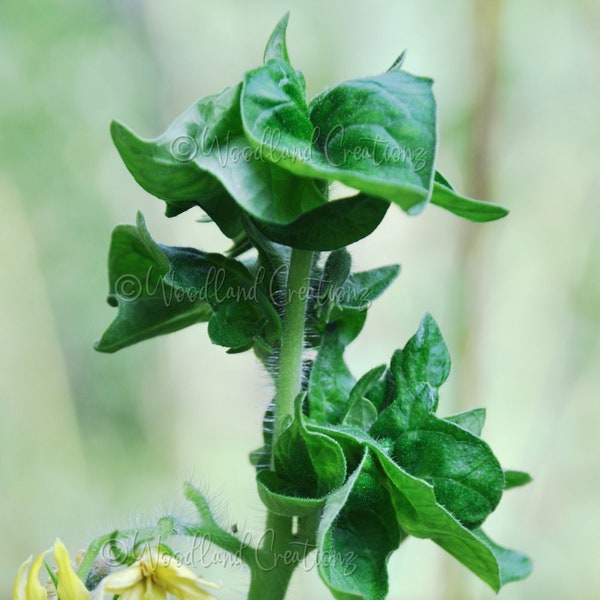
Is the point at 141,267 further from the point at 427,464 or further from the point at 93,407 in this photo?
the point at 93,407

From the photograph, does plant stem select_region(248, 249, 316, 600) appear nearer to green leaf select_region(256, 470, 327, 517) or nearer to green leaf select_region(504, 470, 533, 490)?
green leaf select_region(256, 470, 327, 517)

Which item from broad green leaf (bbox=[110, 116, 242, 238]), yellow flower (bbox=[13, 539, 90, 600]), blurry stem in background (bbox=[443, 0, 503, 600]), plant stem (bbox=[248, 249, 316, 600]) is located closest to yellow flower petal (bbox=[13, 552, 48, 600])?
yellow flower (bbox=[13, 539, 90, 600])

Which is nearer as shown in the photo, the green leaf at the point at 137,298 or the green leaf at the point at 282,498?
the green leaf at the point at 282,498

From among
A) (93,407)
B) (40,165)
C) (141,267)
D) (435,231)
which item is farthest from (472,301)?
(141,267)

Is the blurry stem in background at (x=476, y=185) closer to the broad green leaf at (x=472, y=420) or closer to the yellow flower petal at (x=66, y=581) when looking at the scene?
the broad green leaf at (x=472, y=420)

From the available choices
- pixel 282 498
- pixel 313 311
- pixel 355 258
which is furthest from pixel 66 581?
pixel 355 258

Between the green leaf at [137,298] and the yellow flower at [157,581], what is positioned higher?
the green leaf at [137,298]

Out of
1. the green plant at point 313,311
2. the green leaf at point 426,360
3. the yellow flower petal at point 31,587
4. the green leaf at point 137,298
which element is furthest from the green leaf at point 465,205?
the yellow flower petal at point 31,587
